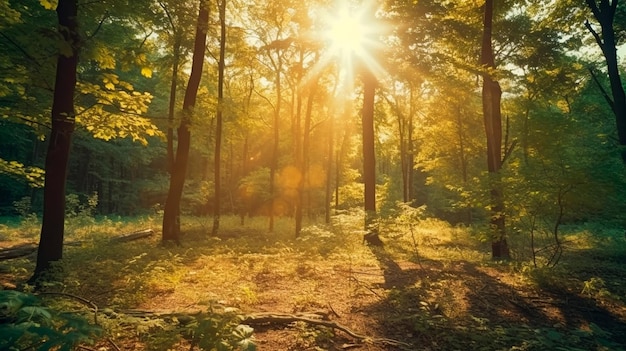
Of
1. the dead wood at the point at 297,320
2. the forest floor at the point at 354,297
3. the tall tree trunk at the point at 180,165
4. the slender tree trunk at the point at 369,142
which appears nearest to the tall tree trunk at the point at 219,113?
the tall tree trunk at the point at 180,165

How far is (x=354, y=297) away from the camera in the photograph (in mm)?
7324

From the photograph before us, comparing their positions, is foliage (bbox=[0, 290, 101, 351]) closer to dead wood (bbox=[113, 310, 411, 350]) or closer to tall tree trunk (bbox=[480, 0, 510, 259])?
dead wood (bbox=[113, 310, 411, 350])

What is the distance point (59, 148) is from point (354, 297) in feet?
22.2

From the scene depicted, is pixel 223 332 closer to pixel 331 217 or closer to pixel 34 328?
pixel 34 328

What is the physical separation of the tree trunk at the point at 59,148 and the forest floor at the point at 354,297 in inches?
25.7

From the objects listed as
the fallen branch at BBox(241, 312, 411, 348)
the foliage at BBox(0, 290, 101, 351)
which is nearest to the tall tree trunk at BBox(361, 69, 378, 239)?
the fallen branch at BBox(241, 312, 411, 348)

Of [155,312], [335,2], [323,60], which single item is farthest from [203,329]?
[323,60]

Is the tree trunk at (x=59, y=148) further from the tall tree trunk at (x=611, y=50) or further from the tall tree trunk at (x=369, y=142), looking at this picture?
the tall tree trunk at (x=611, y=50)

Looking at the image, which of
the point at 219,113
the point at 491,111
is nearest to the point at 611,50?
the point at 491,111

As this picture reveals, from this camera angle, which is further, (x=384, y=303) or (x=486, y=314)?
(x=384, y=303)

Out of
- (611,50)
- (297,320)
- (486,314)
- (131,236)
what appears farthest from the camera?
(131,236)

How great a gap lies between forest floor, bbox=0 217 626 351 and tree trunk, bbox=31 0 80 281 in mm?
652

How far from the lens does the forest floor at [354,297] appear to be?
193 inches

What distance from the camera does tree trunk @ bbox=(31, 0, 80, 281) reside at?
6.86 metres
